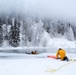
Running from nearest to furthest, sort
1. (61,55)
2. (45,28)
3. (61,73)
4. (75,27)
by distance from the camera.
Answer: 1. (61,73)
2. (61,55)
3. (45,28)
4. (75,27)

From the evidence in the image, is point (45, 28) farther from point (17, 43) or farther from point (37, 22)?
point (17, 43)

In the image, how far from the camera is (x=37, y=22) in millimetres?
158625

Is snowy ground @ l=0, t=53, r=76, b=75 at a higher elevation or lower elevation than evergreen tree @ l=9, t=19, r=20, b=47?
lower

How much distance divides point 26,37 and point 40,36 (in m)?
9.71

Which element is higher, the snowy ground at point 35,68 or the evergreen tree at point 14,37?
the evergreen tree at point 14,37

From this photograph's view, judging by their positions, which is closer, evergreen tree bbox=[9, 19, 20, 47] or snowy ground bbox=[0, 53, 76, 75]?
snowy ground bbox=[0, 53, 76, 75]

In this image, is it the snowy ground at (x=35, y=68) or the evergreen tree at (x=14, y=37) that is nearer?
the snowy ground at (x=35, y=68)

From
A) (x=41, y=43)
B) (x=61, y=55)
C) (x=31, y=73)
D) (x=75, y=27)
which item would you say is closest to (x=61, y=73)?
(x=31, y=73)

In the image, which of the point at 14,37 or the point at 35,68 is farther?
the point at 14,37

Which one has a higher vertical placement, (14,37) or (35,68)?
(14,37)

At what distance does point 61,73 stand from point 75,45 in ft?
428

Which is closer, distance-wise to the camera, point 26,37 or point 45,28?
point 26,37

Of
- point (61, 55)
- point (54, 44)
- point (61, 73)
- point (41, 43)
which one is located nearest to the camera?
point (61, 73)

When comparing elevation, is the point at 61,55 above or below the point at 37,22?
below
